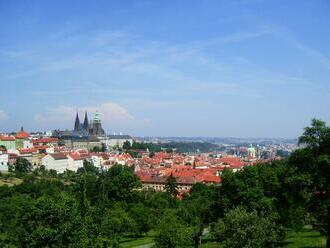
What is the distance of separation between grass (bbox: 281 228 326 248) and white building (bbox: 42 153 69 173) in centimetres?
9181

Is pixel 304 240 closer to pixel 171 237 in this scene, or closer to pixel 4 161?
pixel 171 237

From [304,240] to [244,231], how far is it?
439 inches

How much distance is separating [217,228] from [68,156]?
106m

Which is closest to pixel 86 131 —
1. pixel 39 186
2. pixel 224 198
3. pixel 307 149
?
pixel 39 186

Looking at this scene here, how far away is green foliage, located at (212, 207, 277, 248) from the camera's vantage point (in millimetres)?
22078

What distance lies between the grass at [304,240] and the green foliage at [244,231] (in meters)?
6.35

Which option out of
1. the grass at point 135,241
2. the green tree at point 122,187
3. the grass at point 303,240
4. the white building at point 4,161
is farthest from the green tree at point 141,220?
the white building at point 4,161

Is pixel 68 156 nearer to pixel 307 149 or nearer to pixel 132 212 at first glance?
pixel 132 212

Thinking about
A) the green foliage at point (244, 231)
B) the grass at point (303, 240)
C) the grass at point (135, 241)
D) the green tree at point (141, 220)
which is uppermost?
the green foliage at point (244, 231)

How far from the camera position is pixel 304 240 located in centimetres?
3156

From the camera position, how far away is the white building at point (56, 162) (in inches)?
4729

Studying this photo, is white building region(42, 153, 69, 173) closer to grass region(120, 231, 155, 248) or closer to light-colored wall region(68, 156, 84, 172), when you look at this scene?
light-colored wall region(68, 156, 84, 172)

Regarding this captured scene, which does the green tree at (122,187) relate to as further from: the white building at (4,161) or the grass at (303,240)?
the white building at (4,161)

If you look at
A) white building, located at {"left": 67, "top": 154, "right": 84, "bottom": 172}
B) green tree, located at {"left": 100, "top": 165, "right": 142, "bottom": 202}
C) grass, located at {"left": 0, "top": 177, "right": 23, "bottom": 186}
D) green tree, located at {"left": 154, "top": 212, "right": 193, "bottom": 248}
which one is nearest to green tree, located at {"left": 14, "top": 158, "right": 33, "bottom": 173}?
grass, located at {"left": 0, "top": 177, "right": 23, "bottom": 186}
